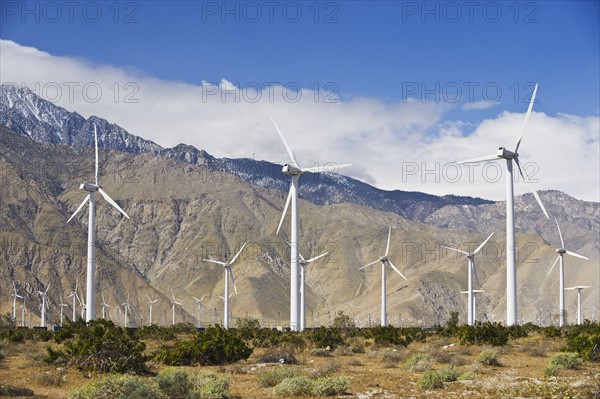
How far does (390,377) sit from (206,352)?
879cm

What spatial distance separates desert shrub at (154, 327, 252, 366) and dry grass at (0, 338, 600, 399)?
2.68 ft

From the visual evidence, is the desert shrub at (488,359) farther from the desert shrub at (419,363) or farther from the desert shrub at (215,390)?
the desert shrub at (215,390)

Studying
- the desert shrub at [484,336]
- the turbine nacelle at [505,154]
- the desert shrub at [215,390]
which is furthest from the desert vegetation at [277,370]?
the turbine nacelle at [505,154]

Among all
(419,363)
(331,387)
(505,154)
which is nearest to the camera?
(331,387)

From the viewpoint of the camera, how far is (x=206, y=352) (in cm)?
3475

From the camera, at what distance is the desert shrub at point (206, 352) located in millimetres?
34031

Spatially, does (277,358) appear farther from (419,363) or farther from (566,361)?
(566,361)

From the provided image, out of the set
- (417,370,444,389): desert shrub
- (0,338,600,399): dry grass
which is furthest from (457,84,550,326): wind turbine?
(417,370,444,389): desert shrub

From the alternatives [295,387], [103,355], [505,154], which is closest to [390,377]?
[295,387]

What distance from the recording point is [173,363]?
1323 inches

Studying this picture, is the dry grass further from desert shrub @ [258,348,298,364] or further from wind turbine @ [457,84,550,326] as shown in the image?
wind turbine @ [457,84,550,326]

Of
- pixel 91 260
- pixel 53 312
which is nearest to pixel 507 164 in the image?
pixel 91 260

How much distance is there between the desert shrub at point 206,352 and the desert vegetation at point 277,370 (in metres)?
0.05

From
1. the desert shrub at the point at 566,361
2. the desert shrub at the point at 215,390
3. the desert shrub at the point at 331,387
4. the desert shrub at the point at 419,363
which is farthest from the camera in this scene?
the desert shrub at the point at 566,361
